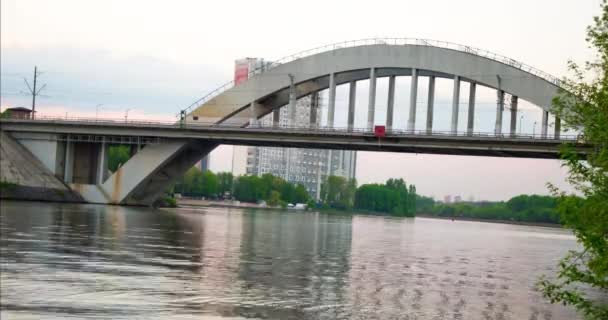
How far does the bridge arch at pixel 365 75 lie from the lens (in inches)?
2904

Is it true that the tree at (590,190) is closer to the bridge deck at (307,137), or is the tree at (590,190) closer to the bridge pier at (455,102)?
the bridge deck at (307,137)

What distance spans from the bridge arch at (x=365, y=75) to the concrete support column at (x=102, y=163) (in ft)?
27.8

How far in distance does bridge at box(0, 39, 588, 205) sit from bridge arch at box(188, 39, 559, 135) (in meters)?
0.09

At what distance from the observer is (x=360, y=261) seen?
30656 millimetres

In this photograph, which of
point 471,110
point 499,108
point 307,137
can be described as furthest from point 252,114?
point 499,108

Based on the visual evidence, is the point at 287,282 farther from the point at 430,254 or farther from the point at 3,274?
the point at 430,254

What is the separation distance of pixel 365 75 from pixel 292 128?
10109 mm

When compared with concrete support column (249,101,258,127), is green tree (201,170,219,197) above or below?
below

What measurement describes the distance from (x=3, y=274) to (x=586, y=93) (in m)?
11.6

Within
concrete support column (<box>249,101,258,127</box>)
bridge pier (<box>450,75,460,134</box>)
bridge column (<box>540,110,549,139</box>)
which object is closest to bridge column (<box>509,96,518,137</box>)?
bridge column (<box>540,110,549,139</box>)

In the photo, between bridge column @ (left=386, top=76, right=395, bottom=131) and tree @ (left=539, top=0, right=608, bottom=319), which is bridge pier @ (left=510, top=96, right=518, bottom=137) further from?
tree @ (left=539, top=0, right=608, bottom=319)

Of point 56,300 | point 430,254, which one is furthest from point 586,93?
point 430,254

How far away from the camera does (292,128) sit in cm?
7712

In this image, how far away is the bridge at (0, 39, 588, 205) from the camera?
72.8 meters
